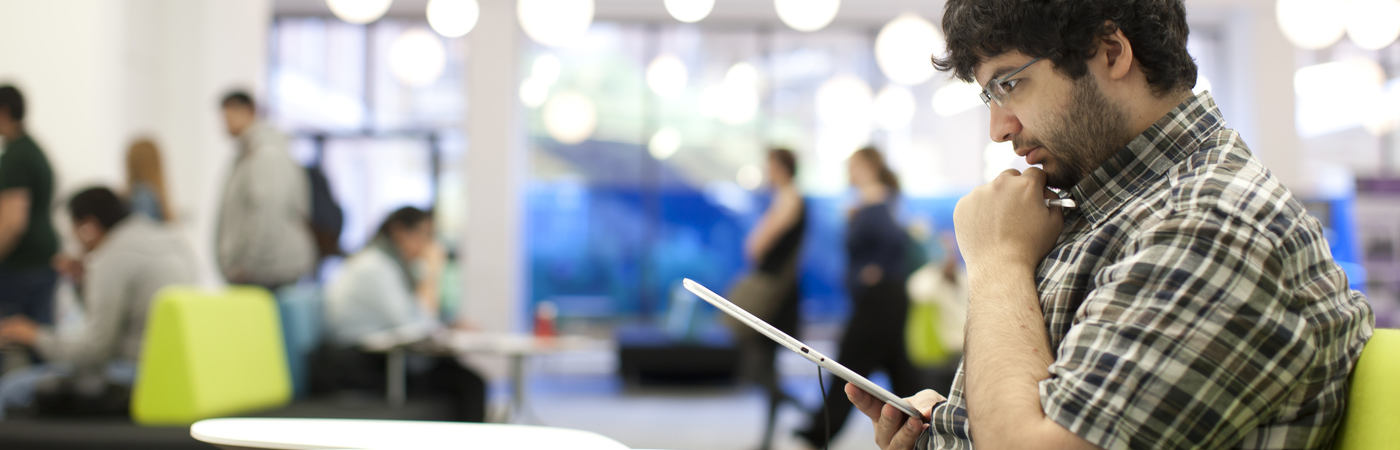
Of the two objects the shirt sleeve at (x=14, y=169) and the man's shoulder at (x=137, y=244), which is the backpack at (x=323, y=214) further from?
the man's shoulder at (x=137, y=244)

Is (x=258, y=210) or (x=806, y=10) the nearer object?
(x=258, y=210)

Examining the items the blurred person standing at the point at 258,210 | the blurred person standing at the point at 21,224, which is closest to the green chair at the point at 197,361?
the blurred person standing at the point at 258,210

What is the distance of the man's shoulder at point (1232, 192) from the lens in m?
0.91

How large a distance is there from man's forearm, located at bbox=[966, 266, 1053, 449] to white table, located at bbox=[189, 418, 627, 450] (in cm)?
40

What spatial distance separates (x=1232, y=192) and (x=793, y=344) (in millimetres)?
470

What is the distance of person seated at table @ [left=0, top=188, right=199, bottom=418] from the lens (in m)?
2.90

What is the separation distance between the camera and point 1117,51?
1105mm

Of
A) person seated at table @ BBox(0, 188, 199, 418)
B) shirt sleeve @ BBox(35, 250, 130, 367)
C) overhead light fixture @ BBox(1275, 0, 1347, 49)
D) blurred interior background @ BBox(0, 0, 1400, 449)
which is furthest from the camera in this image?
blurred interior background @ BBox(0, 0, 1400, 449)

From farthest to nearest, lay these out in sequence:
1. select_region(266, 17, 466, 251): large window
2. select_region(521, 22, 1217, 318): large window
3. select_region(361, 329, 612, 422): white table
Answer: select_region(521, 22, 1217, 318): large window < select_region(266, 17, 466, 251): large window < select_region(361, 329, 612, 422): white table

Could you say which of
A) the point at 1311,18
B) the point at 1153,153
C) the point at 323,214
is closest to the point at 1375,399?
the point at 1153,153

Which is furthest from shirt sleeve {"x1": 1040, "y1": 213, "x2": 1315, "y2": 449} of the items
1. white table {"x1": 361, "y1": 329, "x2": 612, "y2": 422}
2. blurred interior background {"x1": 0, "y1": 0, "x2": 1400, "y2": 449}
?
blurred interior background {"x1": 0, "y1": 0, "x2": 1400, "y2": 449}

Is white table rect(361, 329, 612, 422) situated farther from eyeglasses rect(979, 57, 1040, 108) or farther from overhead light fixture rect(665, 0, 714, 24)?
eyeglasses rect(979, 57, 1040, 108)

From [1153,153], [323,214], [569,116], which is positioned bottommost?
[323,214]

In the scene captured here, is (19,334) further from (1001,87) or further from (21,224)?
(1001,87)
